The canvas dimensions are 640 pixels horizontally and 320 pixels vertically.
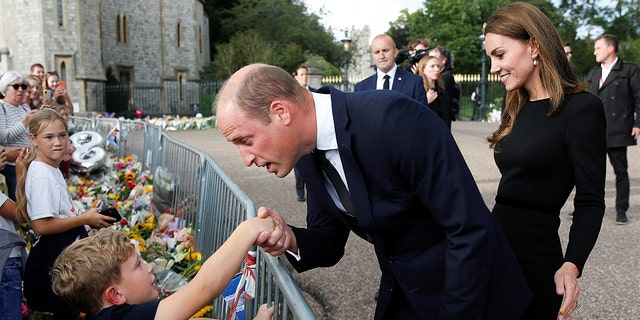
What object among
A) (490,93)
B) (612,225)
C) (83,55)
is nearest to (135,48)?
(83,55)

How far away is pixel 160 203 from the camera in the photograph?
5961mm

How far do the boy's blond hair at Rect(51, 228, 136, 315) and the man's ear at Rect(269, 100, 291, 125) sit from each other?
1.07 m

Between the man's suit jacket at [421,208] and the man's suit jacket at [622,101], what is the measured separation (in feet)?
17.7

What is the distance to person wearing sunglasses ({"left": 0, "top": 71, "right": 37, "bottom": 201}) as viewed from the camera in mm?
5258

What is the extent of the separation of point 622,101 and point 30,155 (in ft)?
19.8

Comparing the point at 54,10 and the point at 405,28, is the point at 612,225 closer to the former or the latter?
the point at 54,10

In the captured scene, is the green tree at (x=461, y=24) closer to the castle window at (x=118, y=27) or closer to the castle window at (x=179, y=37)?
the castle window at (x=179, y=37)

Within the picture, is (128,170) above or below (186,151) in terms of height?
below

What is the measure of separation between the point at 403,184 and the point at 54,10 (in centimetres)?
3317

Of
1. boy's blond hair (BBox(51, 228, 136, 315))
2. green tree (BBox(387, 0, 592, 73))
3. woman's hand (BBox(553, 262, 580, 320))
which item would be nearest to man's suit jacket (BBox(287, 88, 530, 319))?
woman's hand (BBox(553, 262, 580, 320))

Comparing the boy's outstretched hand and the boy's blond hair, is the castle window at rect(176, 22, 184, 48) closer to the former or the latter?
the boy's blond hair

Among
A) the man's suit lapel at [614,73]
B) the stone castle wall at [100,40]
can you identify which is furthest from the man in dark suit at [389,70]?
the stone castle wall at [100,40]

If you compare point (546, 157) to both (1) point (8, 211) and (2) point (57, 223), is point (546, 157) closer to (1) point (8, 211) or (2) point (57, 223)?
(2) point (57, 223)

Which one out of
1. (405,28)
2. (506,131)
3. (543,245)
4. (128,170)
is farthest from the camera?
(405,28)
